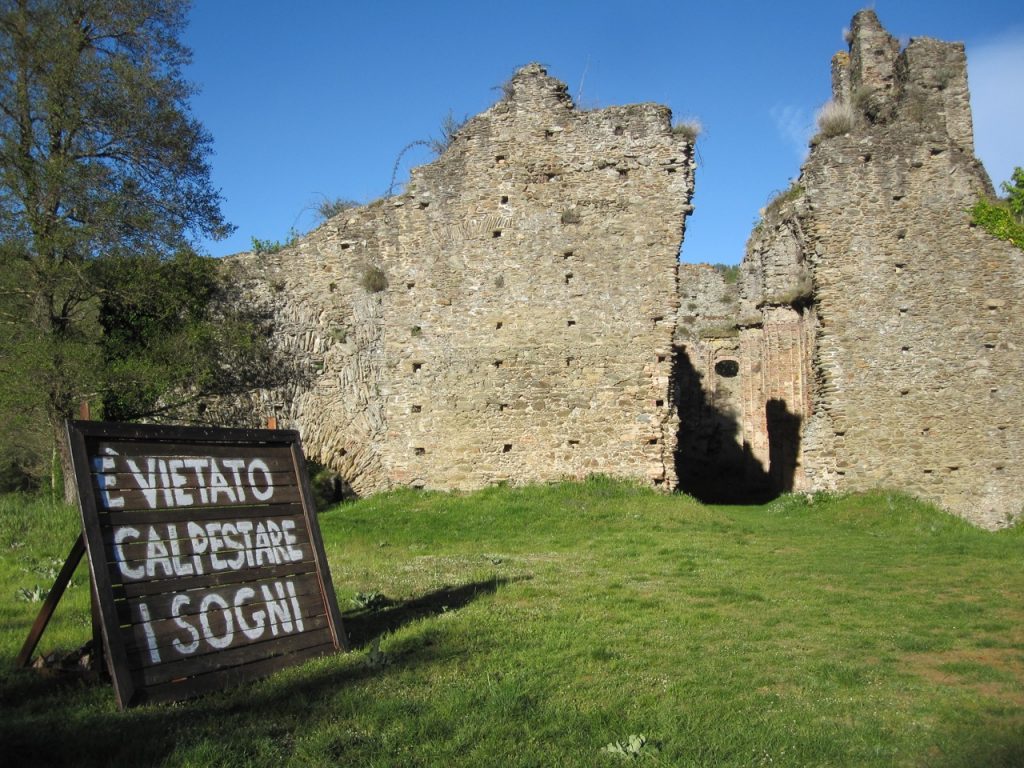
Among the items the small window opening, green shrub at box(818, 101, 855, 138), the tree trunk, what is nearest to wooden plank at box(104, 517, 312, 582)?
the tree trunk

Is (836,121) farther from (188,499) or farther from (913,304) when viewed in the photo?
(188,499)

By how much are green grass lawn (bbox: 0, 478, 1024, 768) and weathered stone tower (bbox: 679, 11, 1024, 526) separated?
3341 mm

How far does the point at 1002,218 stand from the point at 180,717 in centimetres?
1427

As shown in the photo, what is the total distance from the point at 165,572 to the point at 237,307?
10609 millimetres

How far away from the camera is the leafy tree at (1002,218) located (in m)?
13.1

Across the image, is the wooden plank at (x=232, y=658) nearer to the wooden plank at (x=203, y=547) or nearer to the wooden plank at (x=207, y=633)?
the wooden plank at (x=207, y=633)

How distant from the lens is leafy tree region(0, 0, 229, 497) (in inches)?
440

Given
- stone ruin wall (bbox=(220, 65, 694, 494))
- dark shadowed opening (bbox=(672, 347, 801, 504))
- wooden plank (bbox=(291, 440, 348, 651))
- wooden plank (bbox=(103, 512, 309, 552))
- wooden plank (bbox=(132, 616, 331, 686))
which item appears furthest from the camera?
dark shadowed opening (bbox=(672, 347, 801, 504))

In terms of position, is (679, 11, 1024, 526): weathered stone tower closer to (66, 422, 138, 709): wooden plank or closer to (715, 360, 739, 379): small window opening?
(715, 360, 739, 379): small window opening

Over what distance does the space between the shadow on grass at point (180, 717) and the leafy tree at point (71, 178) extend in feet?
24.5

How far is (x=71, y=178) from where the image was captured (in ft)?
37.4

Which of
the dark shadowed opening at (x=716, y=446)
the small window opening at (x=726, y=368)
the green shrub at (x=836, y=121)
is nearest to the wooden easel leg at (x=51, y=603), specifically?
the green shrub at (x=836, y=121)

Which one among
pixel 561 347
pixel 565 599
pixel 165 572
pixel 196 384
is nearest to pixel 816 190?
pixel 561 347

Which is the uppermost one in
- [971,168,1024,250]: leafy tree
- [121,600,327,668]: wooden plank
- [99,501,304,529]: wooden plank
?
[971,168,1024,250]: leafy tree
